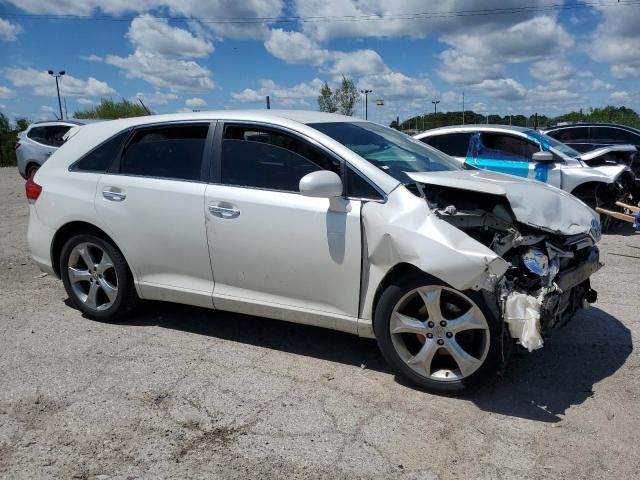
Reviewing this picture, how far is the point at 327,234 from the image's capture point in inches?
139

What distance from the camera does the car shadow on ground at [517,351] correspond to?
3377 mm

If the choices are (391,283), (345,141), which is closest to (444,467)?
(391,283)

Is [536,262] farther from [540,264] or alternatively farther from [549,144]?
[549,144]

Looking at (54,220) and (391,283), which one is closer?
(391,283)

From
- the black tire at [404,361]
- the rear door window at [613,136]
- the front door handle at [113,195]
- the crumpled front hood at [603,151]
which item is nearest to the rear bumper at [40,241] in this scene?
the front door handle at [113,195]

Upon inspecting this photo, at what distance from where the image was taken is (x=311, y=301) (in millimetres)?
3734

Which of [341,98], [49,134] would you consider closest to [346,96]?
[341,98]

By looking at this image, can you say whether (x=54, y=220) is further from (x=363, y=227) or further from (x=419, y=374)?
(x=419, y=374)

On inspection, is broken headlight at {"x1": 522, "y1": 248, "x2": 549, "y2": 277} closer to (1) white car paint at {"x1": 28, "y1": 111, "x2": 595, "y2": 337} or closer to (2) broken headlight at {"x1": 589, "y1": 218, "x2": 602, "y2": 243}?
(1) white car paint at {"x1": 28, "y1": 111, "x2": 595, "y2": 337}

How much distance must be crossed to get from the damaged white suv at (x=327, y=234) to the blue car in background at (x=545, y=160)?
4528 millimetres

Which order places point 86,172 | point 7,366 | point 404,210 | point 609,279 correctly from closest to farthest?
point 404,210 < point 7,366 < point 86,172 < point 609,279

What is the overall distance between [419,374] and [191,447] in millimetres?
1409

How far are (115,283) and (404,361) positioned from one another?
259cm

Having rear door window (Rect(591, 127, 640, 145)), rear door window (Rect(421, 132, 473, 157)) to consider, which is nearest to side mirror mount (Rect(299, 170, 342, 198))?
rear door window (Rect(421, 132, 473, 157))
